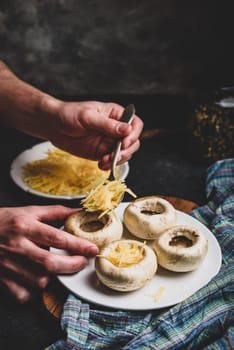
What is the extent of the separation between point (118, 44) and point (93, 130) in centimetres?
87

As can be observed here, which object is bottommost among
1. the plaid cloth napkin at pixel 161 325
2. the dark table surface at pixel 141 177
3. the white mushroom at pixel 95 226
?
the dark table surface at pixel 141 177

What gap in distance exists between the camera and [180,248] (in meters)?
1.51

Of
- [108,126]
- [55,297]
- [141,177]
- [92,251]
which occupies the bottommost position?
[141,177]

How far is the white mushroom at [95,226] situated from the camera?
1562mm

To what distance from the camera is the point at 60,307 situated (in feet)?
4.79

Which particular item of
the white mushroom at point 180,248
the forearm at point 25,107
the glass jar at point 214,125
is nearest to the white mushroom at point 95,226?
the white mushroom at point 180,248

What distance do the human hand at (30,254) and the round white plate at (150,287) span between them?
4 centimetres

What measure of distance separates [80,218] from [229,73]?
1.45 m

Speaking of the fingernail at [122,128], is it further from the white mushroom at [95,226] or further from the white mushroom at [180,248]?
the white mushroom at [180,248]

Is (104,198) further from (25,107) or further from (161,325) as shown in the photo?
(25,107)

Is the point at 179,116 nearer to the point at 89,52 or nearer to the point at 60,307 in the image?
the point at 89,52

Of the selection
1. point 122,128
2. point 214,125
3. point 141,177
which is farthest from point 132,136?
point 214,125

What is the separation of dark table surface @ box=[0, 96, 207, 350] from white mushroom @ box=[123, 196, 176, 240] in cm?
36

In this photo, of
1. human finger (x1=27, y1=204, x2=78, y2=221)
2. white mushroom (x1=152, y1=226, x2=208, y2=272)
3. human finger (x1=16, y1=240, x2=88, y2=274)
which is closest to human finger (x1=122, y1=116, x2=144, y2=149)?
human finger (x1=27, y1=204, x2=78, y2=221)
